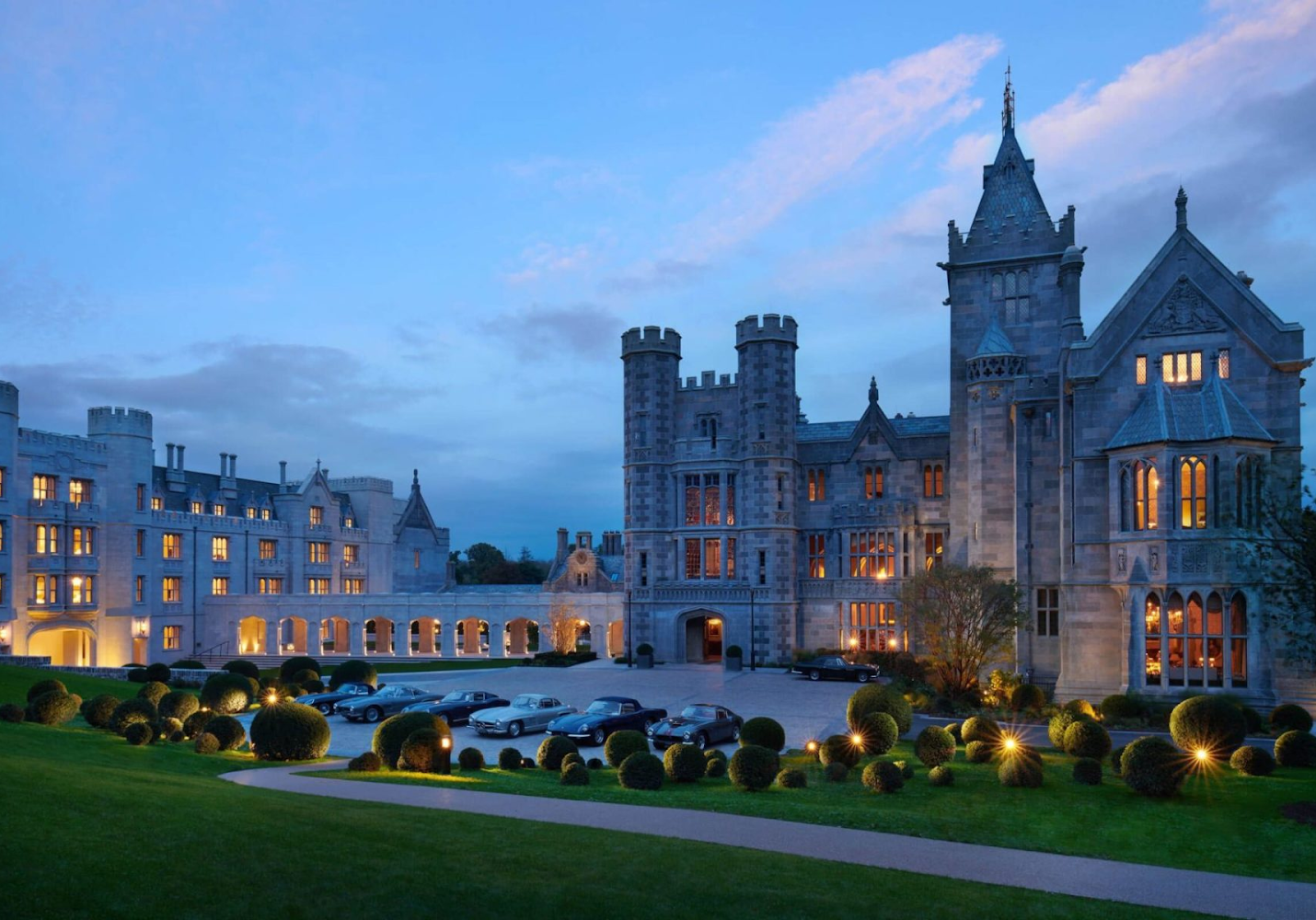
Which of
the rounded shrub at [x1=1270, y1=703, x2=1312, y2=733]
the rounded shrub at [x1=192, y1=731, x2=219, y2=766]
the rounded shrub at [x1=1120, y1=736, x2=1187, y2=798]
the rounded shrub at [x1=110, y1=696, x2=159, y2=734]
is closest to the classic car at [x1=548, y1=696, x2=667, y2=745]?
the rounded shrub at [x1=192, y1=731, x2=219, y2=766]

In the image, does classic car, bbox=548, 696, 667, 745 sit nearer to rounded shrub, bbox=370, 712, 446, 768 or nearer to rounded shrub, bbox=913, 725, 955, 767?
rounded shrub, bbox=370, 712, 446, 768

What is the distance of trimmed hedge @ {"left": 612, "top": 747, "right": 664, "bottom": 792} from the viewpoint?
21.5m

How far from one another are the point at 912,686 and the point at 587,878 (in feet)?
95.4

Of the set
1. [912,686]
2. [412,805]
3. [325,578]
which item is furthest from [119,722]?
[325,578]

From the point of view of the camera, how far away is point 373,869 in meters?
12.8

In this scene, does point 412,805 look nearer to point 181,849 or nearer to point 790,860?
point 181,849

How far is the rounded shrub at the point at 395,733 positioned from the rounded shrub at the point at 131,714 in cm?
824

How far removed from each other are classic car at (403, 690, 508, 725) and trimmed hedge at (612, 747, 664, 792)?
43.5 ft

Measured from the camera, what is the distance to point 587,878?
1307cm

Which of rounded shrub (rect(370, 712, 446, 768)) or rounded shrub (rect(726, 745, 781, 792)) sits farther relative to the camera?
rounded shrub (rect(370, 712, 446, 768))

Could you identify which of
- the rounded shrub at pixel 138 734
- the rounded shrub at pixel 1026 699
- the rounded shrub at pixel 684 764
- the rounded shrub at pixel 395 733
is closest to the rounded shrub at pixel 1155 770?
the rounded shrub at pixel 684 764

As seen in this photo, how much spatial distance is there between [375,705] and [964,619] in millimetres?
22523

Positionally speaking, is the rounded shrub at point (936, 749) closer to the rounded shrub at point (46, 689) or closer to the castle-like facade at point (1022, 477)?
the castle-like facade at point (1022, 477)

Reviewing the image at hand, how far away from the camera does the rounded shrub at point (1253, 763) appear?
902 inches
